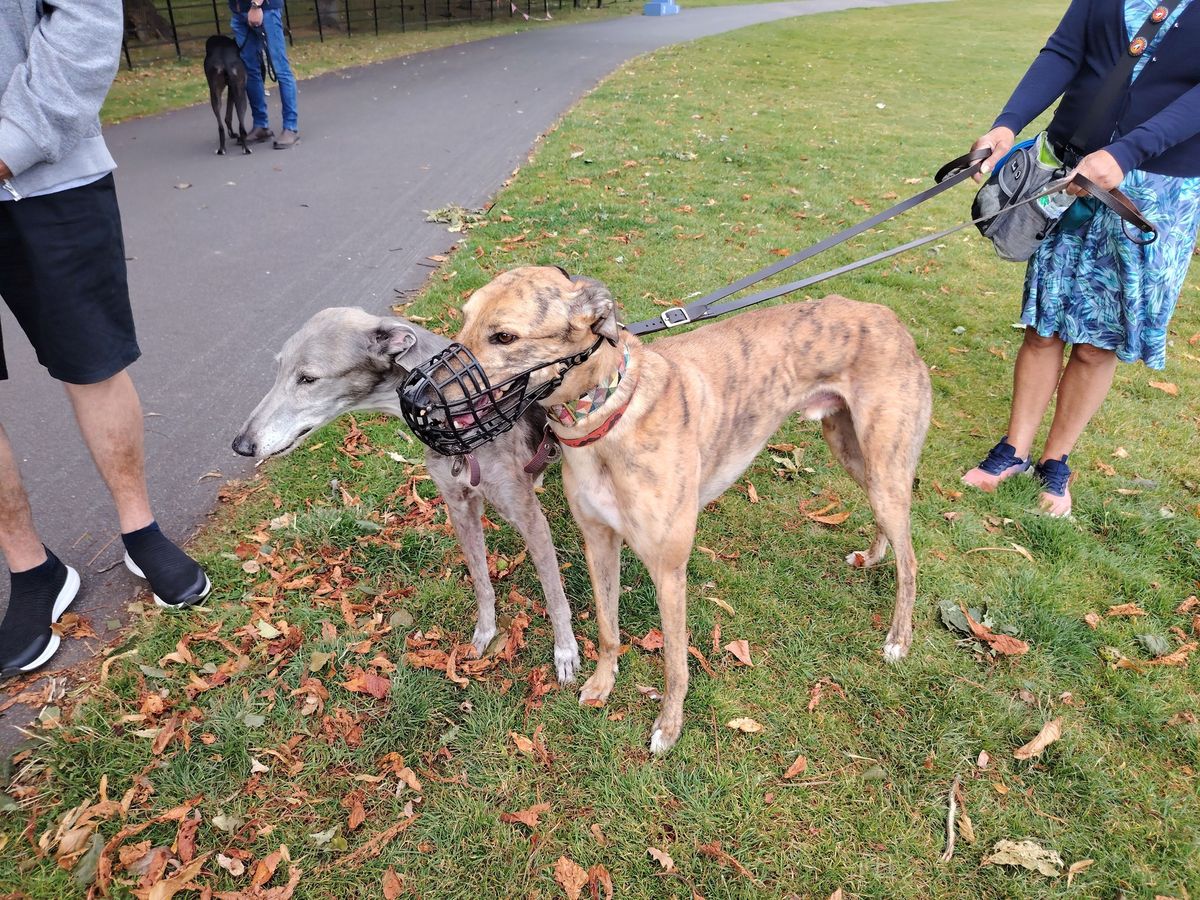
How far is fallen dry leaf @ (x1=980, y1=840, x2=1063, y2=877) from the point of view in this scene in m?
2.40

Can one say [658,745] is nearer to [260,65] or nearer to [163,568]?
[163,568]

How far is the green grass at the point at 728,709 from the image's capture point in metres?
2.44

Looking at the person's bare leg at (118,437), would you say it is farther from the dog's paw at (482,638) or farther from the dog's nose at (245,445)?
the dog's paw at (482,638)

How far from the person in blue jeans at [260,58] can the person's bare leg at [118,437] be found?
7.94m

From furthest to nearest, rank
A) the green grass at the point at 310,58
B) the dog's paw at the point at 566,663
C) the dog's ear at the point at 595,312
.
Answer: the green grass at the point at 310,58 → the dog's paw at the point at 566,663 → the dog's ear at the point at 595,312

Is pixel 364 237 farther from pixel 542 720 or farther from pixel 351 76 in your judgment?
pixel 351 76

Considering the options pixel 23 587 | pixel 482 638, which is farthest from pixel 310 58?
pixel 482 638

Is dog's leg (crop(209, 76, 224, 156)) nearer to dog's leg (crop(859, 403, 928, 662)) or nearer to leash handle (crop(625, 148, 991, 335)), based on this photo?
leash handle (crop(625, 148, 991, 335))

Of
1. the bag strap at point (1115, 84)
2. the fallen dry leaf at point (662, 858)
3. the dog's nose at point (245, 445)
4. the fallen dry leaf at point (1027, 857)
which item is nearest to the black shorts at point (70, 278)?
the dog's nose at point (245, 445)

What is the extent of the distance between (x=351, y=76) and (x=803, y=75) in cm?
1062

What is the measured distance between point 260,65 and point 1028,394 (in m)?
10.4

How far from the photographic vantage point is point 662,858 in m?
2.43

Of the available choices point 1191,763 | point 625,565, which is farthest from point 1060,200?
point 625,565

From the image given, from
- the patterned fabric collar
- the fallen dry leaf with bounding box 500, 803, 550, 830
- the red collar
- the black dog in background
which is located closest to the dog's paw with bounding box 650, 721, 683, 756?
the fallen dry leaf with bounding box 500, 803, 550, 830
